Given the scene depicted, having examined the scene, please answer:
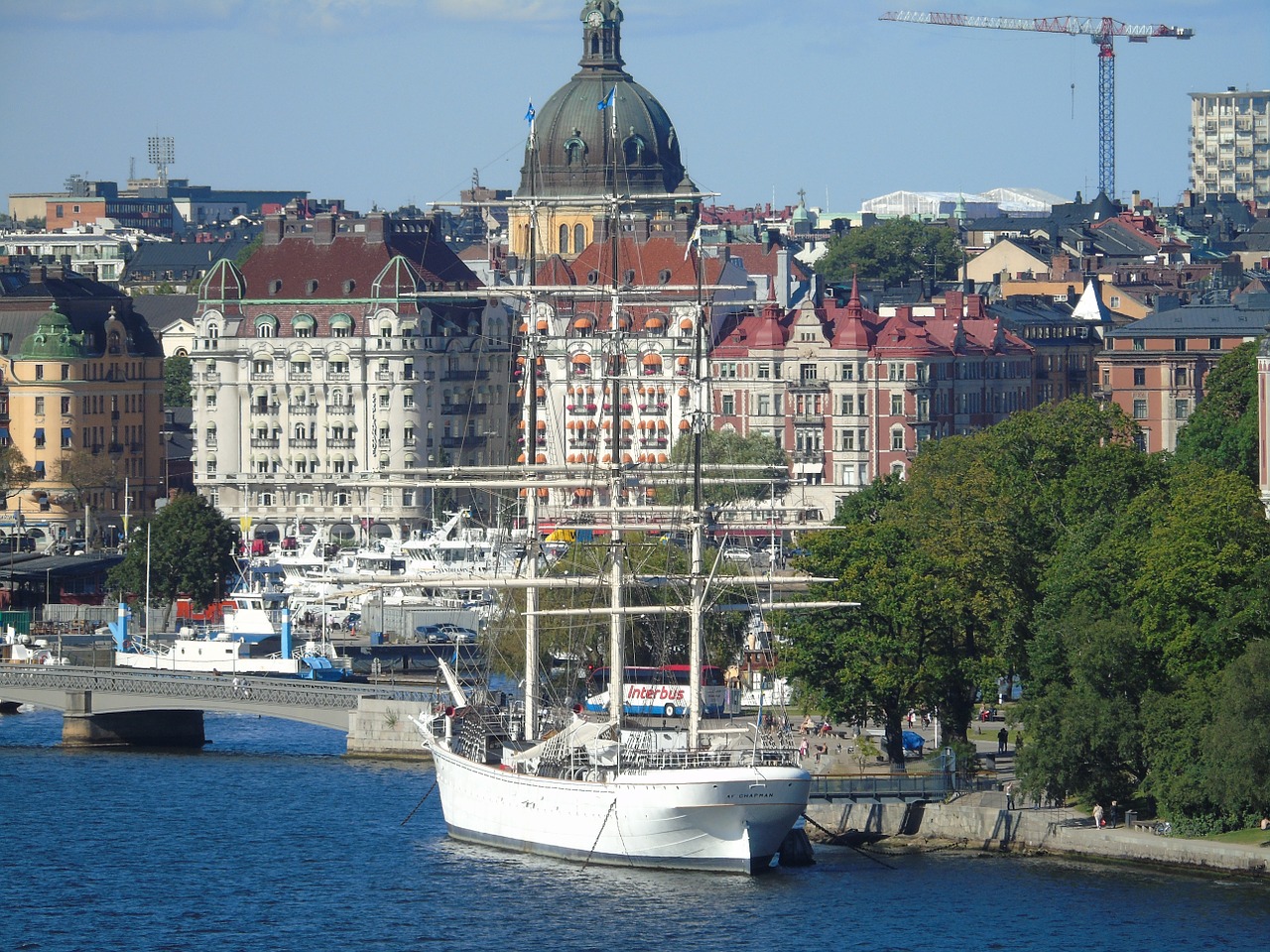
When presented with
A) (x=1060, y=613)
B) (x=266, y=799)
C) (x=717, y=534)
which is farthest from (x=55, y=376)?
(x=1060, y=613)

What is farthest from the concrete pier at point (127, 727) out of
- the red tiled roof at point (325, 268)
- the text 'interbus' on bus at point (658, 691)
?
the red tiled roof at point (325, 268)

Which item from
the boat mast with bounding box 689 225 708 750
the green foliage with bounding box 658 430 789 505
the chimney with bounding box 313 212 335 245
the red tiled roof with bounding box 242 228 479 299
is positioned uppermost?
the chimney with bounding box 313 212 335 245

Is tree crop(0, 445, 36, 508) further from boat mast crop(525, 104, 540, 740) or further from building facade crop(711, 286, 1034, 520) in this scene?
boat mast crop(525, 104, 540, 740)

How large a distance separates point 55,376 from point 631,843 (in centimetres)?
11038

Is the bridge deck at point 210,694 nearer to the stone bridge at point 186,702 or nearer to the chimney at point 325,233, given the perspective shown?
the stone bridge at point 186,702

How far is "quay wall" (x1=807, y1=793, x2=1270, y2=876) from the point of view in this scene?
284 ft

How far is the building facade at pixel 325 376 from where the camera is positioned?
19475cm

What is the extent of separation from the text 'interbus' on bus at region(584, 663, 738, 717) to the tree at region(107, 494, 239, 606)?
130 ft

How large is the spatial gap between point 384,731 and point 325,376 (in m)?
84.5

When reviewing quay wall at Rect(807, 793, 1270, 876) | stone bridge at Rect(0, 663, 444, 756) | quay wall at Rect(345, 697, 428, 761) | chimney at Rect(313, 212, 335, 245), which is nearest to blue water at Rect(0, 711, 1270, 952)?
quay wall at Rect(807, 793, 1270, 876)

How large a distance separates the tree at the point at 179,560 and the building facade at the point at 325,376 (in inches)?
1393

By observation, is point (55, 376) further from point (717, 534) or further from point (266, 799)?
point (266, 799)

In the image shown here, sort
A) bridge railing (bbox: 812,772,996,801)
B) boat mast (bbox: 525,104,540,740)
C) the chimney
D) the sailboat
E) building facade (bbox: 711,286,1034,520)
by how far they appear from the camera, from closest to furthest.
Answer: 1. the sailboat
2. bridge railing (bbox: 812,772,996,801)
3. boat mast (bbox: 525,104,540,740)
4. building facade (bbox: 711,286,1034,520)
5. the chimney

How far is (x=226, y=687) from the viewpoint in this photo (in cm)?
11538
